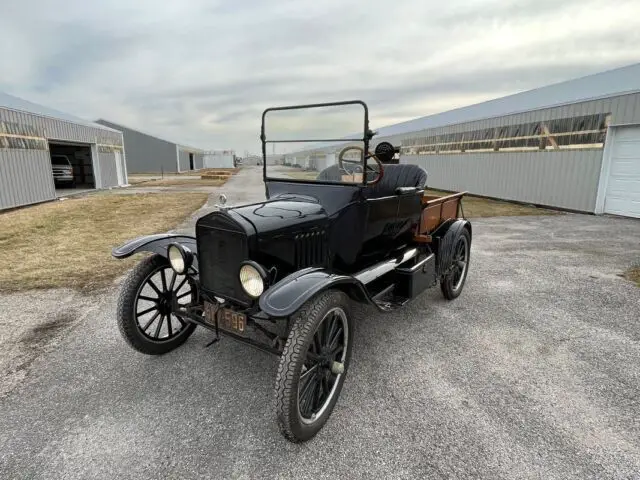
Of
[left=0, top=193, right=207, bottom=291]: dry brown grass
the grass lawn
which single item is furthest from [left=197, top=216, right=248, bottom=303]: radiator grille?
[left=0, top=193, right=207, bottom=291]: dry brown grass

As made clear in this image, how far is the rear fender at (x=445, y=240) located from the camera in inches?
163

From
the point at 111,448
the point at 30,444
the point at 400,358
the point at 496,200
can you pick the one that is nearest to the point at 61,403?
the point at 30,444

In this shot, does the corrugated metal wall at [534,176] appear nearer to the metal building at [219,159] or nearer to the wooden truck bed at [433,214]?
the wooden truck bed at [433,214]

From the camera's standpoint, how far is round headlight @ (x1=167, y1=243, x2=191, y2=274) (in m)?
2.77

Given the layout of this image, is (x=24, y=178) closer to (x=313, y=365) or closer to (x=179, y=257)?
(x=179, y=257)

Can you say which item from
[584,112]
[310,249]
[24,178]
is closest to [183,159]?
[24,178]

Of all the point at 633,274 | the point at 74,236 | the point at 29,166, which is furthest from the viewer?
the point at 29,166

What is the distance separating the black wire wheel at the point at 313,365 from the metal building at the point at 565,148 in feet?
36.2

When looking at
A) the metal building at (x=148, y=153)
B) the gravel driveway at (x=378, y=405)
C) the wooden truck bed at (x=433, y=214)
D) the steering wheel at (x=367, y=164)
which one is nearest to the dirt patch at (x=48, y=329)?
the gravel driveway at (x=378, y=405)

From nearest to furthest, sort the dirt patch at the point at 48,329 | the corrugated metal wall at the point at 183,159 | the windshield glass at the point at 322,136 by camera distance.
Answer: the windshield glass at the point at 322,136 < the dirt patch at the point at 48,329 < the corrugated metal wall at the point at 183,159

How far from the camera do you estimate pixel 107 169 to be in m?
19.4

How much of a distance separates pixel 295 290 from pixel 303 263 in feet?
2.25

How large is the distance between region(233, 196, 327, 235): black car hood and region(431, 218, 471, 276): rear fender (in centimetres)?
176

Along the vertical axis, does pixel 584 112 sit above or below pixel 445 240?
above
